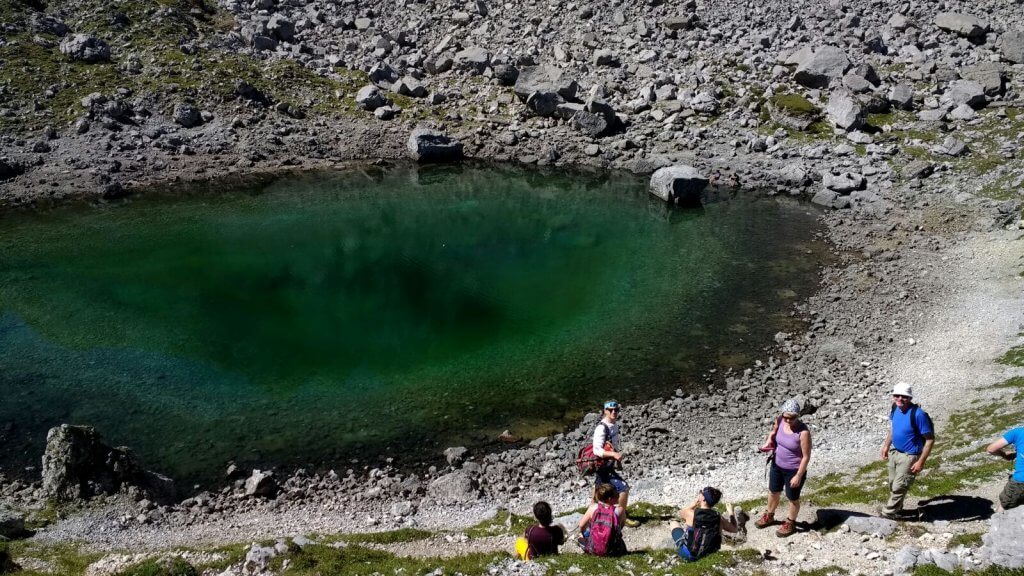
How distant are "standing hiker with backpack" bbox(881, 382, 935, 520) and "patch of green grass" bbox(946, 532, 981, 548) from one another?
1.44 m

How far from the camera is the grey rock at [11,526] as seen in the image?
18844 mm

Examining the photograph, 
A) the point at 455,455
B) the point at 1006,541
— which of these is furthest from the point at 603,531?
the point at 455,455

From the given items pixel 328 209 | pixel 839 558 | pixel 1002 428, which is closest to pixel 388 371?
pixel 839 558

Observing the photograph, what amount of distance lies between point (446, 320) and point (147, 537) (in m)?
17.3

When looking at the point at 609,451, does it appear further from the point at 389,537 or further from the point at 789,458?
the point at 389,537

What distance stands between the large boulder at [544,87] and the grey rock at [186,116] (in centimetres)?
3087

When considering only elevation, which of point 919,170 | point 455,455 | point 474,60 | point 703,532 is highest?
point 474,60

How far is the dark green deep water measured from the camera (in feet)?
85.3

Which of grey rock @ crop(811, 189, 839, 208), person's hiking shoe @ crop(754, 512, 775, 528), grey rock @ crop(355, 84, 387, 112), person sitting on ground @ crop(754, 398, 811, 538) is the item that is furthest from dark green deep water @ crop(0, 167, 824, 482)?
grey rock @ crop(355, 84, 387, 112)

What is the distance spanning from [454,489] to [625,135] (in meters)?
47.4

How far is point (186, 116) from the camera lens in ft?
202

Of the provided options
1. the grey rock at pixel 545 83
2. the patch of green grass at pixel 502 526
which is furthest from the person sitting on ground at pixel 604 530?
the grey rock at pixel 545 83

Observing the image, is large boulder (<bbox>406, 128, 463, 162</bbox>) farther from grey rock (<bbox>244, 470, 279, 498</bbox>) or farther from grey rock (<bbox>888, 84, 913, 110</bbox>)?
grey rock (<bbox>244, 470, 279, 498</bbox>)

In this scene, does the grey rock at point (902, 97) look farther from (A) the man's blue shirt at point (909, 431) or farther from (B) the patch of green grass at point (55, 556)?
(B) the patch of green grass at point (55, 556)
